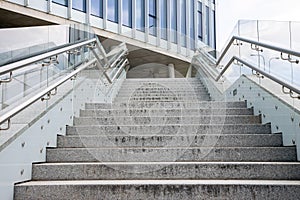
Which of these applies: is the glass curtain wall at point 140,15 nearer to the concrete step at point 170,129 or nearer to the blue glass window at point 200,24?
the blue glass window at point 200,24

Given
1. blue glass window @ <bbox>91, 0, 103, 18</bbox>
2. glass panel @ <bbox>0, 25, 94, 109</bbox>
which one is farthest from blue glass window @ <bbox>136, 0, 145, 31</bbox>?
glass panel @ <bbox>0, 25, 94, 109</bbox>

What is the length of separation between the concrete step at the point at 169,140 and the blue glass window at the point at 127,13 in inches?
429

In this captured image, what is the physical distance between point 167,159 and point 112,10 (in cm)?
1100

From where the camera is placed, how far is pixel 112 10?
13469 mm

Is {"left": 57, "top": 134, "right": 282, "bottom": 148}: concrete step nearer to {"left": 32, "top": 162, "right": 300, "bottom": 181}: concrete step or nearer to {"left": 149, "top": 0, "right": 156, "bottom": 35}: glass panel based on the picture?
{"left": 32, "top": 162, "right": 300, "bottom": 181}: concrete step

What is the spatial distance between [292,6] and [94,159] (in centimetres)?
491

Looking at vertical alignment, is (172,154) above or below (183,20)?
below

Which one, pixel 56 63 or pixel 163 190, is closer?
pixel 163 190

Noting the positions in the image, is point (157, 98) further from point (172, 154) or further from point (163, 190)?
point (163, 190)

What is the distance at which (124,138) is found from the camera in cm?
346

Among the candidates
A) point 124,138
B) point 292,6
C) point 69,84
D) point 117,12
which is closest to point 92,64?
point 69,84

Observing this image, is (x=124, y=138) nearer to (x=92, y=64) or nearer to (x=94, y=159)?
(x=94, y=159)

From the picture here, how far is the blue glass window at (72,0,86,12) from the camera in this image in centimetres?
1164

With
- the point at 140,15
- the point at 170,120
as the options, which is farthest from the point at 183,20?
the point at 170,120
